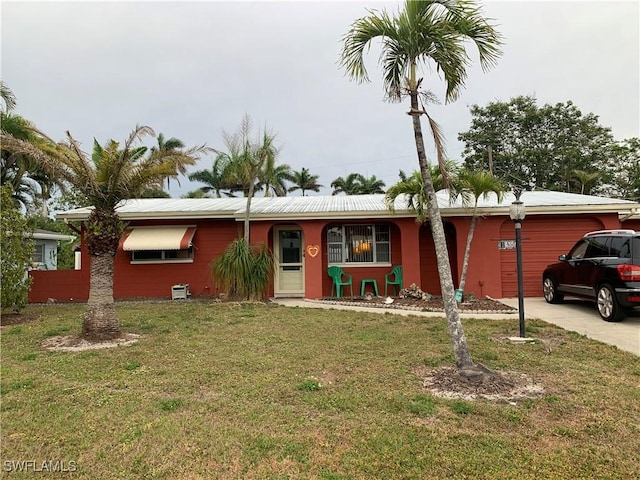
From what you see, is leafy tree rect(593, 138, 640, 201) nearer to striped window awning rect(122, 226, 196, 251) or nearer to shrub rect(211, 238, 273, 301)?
shrub rect(211, 238, 273, 301)

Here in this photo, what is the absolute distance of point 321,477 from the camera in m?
2.72

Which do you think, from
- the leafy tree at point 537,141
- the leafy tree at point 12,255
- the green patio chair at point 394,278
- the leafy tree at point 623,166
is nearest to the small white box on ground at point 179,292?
the leafy tree at point 12,255

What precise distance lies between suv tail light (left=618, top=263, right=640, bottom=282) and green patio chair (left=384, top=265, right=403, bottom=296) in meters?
5.58

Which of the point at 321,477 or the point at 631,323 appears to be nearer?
the point at 321,477

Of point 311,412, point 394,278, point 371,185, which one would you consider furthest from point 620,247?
point 371,185

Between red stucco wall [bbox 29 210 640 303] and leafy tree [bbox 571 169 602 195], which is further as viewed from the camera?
leafy tree [bbox 571 169 602 195]

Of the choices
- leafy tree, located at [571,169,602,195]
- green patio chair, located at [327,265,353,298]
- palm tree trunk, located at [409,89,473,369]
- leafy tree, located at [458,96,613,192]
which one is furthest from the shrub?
leafy tree, located at [571,169,602,195]

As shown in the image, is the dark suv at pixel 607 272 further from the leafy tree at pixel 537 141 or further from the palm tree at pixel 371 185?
the palm tree at pixel 371 185

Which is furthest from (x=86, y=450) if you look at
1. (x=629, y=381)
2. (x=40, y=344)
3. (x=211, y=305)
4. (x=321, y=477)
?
(x=211, y=305)

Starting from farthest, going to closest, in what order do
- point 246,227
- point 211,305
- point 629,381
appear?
point 246,227
point 211,305
point 629,381

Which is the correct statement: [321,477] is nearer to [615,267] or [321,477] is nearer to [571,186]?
[615,267]

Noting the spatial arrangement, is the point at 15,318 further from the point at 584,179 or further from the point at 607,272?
the point at 584,179

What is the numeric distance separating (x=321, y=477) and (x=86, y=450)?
1.92 metres

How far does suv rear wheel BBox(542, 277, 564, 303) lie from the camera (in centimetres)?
991
